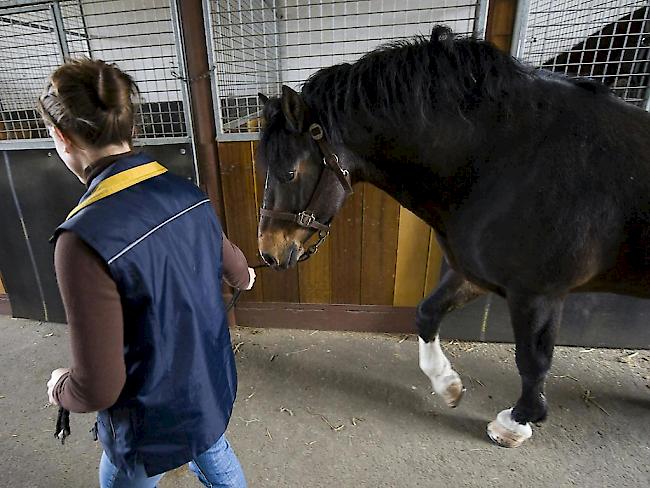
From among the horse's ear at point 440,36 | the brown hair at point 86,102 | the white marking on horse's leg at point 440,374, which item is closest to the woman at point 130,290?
the brown hair at point 86,102

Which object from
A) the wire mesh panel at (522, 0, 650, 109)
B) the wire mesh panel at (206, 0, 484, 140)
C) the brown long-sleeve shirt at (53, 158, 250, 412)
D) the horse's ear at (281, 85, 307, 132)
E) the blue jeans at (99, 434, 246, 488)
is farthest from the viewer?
the wire mesh panel at (206, 0, 484, 140)

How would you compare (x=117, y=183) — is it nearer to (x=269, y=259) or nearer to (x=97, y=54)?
(x=269, y=259)

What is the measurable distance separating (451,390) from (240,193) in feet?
4.58

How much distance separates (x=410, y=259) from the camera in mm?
2070

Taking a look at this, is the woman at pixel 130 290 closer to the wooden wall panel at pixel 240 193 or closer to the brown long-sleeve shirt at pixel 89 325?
the brown long-sleeve shirt at pixel 89 325

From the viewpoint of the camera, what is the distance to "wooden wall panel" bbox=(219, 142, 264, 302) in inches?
77.2

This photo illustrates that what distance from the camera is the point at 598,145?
43.6 inches

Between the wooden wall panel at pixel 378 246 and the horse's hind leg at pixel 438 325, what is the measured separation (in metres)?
0.46

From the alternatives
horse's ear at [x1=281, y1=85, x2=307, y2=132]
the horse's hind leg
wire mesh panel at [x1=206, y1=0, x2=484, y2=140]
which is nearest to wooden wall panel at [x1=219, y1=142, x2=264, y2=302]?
wire mesh panel at [x1=206, y1=0, x2=484, y2=140]

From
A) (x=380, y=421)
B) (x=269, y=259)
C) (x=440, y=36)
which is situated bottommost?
(x=380, y=421)

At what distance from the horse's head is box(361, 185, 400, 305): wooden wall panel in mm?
788

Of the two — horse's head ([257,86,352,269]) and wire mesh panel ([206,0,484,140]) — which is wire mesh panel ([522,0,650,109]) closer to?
wire mesh panel ([206,0,484,140])

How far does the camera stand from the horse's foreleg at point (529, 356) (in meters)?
1.23

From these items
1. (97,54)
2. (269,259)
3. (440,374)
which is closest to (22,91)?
(97,54)
